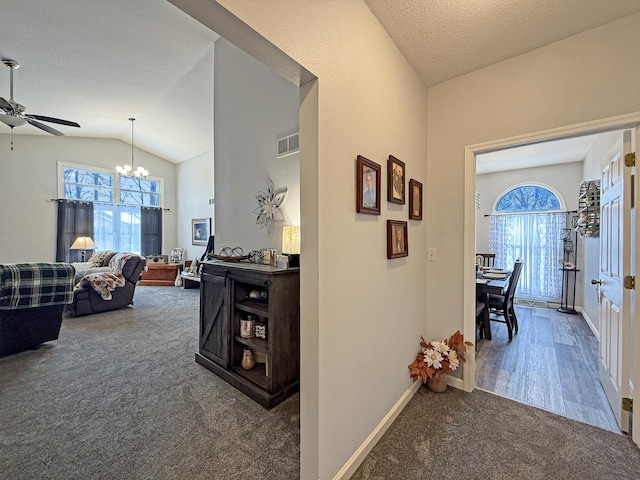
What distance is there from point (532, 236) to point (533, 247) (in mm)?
218

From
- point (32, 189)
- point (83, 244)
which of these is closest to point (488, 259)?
point (83, 244)

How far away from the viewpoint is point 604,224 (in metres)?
2.42

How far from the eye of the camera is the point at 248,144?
3.63 m

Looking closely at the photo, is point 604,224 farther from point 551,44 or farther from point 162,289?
point 162,289

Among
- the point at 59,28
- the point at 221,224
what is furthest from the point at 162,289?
the point at 59,28

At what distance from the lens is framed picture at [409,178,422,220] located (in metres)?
2.22

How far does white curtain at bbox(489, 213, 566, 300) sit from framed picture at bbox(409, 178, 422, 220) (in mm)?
4444

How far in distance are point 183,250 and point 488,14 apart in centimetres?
783

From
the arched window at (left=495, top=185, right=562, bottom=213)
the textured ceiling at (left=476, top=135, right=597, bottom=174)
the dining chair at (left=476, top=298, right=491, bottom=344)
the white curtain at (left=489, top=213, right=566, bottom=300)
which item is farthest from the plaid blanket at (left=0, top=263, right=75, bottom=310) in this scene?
the arched window at (left=495, top=185, right=562, bottom=213)

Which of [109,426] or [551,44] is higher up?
[551,44]

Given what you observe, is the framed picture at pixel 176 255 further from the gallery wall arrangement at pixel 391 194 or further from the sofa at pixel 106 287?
the gallery wall arrangement at pixel 391 194

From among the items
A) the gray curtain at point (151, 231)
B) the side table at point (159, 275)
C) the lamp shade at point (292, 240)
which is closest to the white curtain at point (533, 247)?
the lamp shade at point (292, 240)

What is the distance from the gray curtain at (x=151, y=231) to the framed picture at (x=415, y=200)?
24.9 ft

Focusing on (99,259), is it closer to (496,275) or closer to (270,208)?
(270,208)
